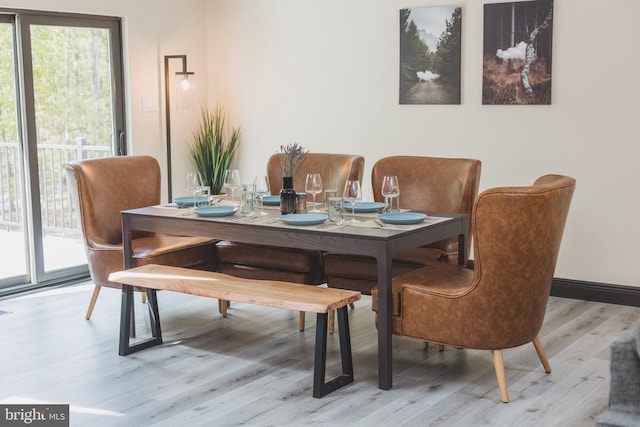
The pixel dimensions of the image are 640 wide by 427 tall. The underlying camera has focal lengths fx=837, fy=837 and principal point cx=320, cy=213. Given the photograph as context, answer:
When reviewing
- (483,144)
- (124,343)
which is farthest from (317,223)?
(483,144)

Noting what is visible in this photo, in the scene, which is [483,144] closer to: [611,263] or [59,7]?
[611,263]

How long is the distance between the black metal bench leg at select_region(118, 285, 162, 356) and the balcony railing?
1819 mm

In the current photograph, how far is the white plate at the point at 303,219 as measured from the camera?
4086mm

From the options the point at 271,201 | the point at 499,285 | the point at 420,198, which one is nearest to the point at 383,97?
the point at 420,198

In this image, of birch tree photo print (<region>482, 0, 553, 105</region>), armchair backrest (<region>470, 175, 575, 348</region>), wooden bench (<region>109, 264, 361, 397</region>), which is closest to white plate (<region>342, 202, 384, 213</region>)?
wooden bench (<region>109, 264, 361, 397</region>)

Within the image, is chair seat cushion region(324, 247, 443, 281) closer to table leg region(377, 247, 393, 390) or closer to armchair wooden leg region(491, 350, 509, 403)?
table leg region(377, 247, 393, 390)

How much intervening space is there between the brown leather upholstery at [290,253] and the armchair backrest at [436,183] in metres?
0.28

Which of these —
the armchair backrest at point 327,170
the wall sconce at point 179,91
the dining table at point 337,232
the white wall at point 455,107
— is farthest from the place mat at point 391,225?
the wall sconce at point 179,91

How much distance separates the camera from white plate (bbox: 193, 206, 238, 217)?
4.39m

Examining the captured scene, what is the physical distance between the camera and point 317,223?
4.10 metres

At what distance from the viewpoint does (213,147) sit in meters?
6.89

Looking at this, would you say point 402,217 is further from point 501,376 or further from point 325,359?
point 501,376

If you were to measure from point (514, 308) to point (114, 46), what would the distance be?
3.99 metres

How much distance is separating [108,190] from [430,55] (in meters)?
2.41
